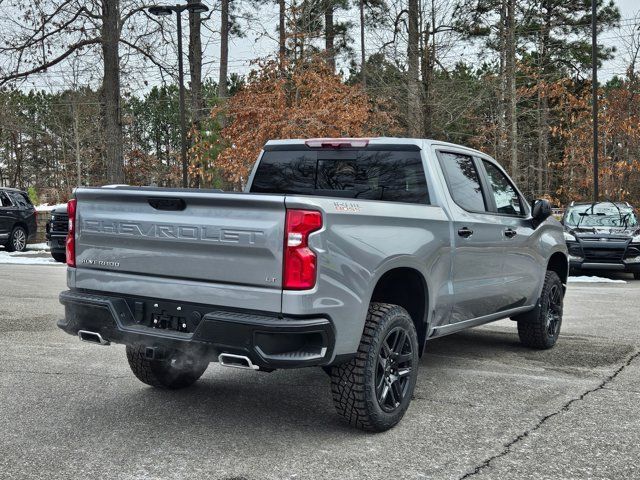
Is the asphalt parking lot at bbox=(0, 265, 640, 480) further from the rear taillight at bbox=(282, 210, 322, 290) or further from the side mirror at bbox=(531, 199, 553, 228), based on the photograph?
the side mirror at bbox=(531, 199, 553, 228)

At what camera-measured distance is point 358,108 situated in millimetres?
21719

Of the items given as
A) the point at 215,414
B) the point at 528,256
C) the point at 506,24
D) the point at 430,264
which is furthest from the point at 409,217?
the point at 506,24

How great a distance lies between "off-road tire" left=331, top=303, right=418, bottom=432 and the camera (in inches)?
172

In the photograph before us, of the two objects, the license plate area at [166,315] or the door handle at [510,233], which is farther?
the door handle at [510,233]

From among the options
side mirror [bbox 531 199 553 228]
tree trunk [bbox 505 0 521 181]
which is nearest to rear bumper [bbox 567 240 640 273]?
side mirror [bbox 531 199 553 228]

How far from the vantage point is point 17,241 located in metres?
22.0

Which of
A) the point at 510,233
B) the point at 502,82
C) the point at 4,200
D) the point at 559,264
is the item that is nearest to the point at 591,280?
the point at 559,264

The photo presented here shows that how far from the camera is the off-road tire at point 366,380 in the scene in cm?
436

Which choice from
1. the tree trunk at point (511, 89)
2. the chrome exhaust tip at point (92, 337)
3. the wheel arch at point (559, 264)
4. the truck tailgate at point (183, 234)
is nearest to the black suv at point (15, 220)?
the tree trunk at point (511, 89)

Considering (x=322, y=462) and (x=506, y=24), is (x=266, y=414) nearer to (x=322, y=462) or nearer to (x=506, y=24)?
(x=322, y=462)

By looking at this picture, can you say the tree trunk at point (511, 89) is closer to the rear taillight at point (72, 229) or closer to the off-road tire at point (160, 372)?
the off-road tire at point (160, 372)

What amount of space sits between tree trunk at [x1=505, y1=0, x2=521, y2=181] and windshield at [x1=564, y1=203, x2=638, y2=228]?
10.2 metres

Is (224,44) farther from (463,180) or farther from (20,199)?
(463,180)

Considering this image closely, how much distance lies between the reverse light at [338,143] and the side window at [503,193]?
4.58 ft
